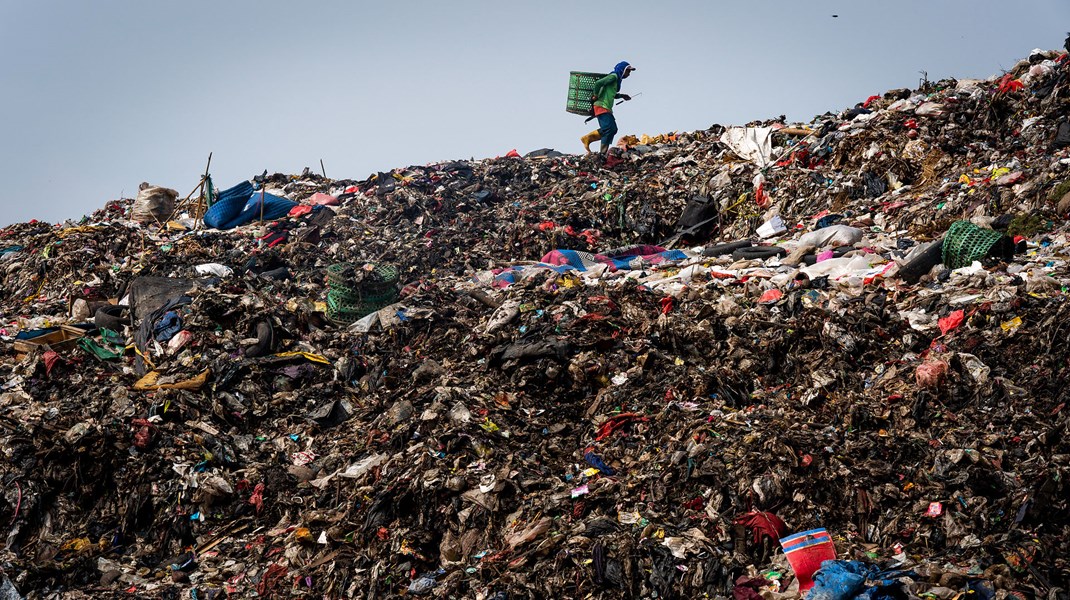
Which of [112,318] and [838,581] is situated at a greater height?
[112,318]

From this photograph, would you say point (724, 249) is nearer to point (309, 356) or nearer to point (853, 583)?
point (309, 356)

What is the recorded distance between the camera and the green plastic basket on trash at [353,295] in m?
8.20

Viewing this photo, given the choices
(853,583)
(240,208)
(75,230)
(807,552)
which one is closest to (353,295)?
(240,208)

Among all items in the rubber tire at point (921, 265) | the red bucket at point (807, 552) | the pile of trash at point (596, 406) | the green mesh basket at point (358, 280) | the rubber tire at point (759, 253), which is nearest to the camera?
the red bucket at point (807, 552)

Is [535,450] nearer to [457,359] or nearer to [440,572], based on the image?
Answer: [440,572]

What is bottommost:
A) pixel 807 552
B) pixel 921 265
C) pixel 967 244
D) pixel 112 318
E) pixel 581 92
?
pixel 807 552

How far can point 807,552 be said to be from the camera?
394cm

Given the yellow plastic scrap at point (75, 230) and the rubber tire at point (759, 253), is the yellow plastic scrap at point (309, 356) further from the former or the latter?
the yellow plastic scrap at point (75, 230)

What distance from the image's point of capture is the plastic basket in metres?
12.7

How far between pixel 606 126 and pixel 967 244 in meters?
7.04

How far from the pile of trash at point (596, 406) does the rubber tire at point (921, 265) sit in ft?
0.09

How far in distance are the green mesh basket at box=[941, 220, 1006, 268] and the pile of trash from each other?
0.02 metres

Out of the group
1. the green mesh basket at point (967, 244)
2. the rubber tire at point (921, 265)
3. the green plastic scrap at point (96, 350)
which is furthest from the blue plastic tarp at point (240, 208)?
the green mesh basket at point (967, 244)

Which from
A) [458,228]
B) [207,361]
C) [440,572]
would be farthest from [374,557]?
[458,228]
